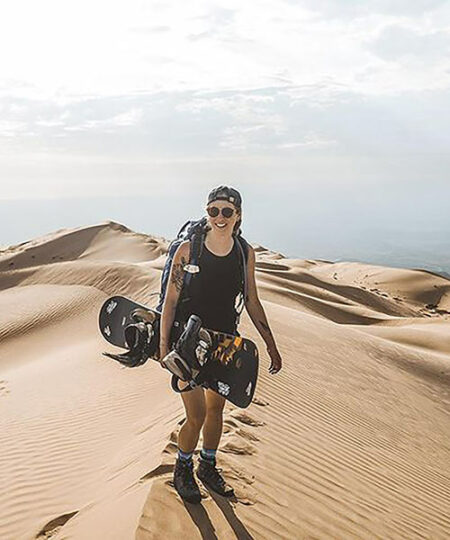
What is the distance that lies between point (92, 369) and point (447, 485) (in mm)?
6235

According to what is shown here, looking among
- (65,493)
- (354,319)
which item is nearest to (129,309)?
(65,493)

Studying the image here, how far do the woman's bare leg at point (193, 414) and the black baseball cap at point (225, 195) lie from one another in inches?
48.3

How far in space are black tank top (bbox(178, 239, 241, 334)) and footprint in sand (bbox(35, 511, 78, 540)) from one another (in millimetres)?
1904

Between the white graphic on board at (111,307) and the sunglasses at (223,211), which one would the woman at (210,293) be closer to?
the sunglasses at (223,211)

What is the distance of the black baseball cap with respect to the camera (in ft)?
12.1

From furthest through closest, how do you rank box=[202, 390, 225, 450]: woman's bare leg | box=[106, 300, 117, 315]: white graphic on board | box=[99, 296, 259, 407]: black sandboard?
box=[106, 300, 117, 315]: white graphic on board, box=[202, 390, 225, 450]: woman's bare leg, box=[99, 296, 259, 407]: black sandboard

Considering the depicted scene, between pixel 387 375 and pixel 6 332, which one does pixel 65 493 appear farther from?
pixel 6 332

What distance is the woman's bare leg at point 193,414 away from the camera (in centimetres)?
373

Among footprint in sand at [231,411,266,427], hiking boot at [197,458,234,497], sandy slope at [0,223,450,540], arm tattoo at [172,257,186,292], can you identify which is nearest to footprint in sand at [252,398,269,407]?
sandy slope at [0,223,450,540]

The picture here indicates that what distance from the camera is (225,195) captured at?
3.68 m

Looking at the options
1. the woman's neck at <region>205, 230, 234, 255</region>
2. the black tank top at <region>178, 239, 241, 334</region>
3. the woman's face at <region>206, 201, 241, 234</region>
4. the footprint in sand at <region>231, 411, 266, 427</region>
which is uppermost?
the woman's face at <region>206, 201, 241, 234</region>

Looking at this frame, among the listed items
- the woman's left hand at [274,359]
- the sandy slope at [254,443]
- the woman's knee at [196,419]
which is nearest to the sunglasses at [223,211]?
the woman's left hand at [274,359]

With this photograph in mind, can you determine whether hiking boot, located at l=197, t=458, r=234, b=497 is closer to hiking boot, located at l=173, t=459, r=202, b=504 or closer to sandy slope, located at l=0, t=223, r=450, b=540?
sandy slope, located at l=0, t=223, r=450, b=540

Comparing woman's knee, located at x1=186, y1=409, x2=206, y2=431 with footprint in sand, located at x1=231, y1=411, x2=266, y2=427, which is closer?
woman's knee, located at x1=186, y1=409, x2=206, y2=431
